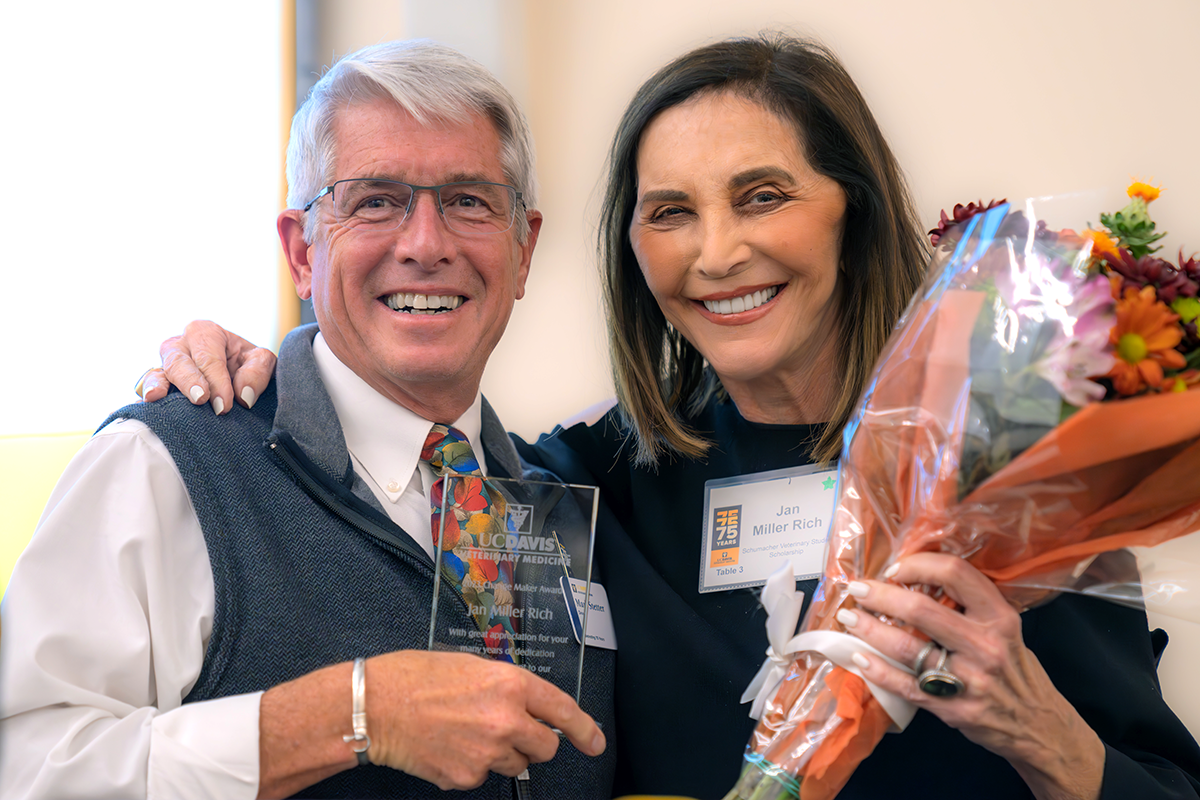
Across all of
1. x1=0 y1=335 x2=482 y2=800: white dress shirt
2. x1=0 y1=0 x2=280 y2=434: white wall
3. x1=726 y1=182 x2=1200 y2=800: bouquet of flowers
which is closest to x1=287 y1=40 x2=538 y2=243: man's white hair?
x1=0 y1=335 x2=482 y2=800: white dress shirt

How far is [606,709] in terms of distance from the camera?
1414mm

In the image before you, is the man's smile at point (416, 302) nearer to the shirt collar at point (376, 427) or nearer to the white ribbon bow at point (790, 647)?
the shirt collar at point (376, 427)

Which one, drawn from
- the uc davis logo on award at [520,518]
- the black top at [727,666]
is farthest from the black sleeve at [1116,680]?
the uc davis logo on award at [520,518]

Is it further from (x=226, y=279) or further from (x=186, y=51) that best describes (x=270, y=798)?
(x=186, y=51)

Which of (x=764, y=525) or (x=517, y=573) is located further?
(x=764, y=525)

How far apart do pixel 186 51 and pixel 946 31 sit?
9.38ft

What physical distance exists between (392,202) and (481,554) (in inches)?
26.8

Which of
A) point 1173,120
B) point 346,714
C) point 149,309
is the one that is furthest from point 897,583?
point 149,309

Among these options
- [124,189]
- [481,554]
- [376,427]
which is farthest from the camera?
[124,189]

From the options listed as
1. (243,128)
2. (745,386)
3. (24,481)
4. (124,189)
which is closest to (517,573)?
(745,386)

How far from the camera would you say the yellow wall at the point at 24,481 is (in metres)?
1.92

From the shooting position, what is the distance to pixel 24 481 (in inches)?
78.3

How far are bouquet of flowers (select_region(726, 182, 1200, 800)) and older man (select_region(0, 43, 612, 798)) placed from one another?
1.07ft

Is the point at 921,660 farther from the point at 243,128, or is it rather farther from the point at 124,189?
the point at 243,128
